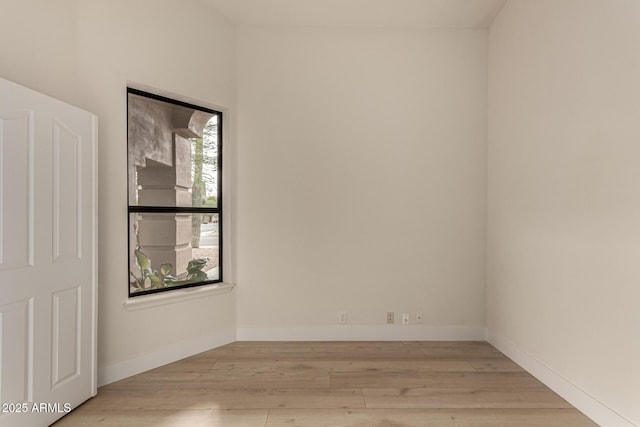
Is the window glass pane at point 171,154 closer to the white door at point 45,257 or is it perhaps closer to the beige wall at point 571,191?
the white door at point 45,257

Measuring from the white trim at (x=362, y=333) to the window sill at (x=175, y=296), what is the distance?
19.5 inches

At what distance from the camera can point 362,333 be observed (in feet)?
12.2

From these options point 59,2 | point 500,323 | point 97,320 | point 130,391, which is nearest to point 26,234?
point 97,320

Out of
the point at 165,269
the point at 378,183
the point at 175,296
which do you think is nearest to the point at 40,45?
the point at 165,269

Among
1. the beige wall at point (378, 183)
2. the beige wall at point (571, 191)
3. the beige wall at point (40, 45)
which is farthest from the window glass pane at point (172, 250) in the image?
the beige wall at point (571, 191)

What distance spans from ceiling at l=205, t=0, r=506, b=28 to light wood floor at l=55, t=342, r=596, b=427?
3195mm

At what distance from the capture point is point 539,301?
2814 millimetres

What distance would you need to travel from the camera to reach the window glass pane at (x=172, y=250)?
10.1 feet

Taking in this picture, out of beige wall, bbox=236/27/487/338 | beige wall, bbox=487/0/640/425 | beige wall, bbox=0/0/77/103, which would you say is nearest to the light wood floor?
beige wall, bbox=487/0/640/425

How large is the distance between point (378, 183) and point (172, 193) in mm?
1987

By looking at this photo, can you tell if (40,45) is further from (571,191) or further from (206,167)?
(571,191)

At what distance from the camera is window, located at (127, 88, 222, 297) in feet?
10.1

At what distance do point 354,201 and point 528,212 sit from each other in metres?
1.55

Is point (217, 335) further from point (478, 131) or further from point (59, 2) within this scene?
point (478, 131)
